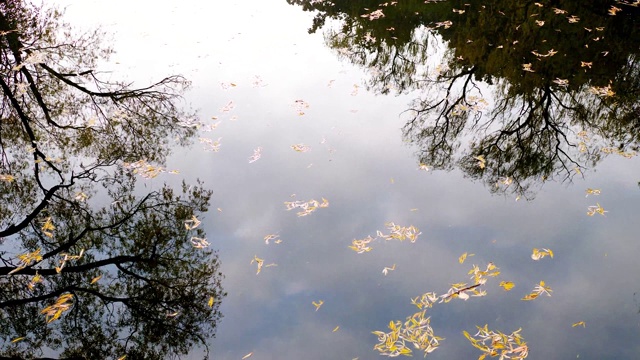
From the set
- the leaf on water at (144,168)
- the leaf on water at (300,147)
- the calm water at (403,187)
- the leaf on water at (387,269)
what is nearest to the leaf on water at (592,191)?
the calm water at (403,187)

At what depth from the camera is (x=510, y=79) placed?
9477 mm

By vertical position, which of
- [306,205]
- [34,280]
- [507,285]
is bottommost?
[507,285]

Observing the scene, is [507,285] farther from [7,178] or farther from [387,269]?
[7,178]

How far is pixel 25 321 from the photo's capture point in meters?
4.49

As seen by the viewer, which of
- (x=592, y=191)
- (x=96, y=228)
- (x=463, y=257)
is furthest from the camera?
(x=592, y=191)

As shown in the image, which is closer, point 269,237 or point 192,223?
point 269,237

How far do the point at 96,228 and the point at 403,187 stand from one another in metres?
4.55

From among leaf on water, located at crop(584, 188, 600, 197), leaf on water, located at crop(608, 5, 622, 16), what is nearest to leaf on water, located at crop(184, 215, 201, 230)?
leaf on water, located at crop(584, 188, 600, 197)

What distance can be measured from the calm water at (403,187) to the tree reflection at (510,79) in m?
0.06

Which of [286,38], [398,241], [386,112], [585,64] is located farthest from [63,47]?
[585,64]

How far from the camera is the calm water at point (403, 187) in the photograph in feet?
14.8

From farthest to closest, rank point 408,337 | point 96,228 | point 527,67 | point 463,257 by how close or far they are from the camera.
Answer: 1. point 527,67
2. point 96,228
3. point 463,257
4. point 408,337

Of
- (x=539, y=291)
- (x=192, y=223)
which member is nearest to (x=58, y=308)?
(x=192, y=223)

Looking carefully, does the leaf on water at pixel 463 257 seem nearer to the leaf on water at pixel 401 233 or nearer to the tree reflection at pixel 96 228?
the leaf on water at pixel 401 233
